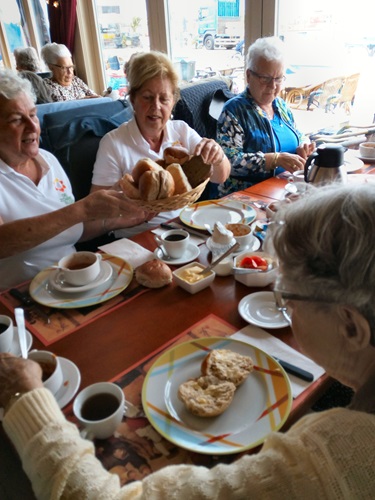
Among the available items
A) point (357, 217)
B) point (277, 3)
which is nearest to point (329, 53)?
point (277, 3)

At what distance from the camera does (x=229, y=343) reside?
97 cm

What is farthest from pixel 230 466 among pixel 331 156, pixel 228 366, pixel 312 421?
pixel 331 156

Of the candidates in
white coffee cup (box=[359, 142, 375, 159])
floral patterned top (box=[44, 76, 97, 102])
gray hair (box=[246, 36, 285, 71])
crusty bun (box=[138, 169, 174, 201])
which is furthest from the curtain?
crusty bun (box=[138, 169, 174, 201])

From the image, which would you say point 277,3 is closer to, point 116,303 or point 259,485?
point 116,303

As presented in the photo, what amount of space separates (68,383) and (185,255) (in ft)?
2.12

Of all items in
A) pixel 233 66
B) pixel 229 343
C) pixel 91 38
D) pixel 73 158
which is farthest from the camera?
pixel 91 38

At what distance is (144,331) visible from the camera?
1.04 m

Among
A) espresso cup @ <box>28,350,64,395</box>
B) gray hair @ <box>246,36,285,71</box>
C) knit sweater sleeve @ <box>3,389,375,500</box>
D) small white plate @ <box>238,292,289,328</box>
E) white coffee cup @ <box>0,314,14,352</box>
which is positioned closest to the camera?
knit sweater sleeve @ <box>3,389,375,500</box>

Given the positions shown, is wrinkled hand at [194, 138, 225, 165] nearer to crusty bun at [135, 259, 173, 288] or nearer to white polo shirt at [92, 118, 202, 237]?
white polo shirt at [92, 118, 202, 237]

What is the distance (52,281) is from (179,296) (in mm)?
404

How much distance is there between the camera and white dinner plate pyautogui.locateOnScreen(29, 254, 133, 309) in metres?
1.16

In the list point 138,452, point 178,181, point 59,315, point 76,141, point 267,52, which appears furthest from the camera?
point 267,52

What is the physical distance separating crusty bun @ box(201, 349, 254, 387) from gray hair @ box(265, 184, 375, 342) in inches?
13.2

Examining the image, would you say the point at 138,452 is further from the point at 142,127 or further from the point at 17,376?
the point at 142,127
